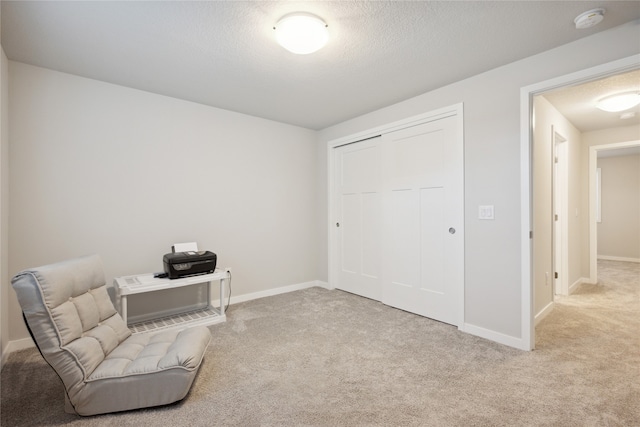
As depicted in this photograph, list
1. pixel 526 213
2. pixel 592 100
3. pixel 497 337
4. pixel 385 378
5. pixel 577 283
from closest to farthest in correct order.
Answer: pixel 385 378 → pixel 526 213 → pixel 497 337 → pixel 592 100 → pixel 577 283

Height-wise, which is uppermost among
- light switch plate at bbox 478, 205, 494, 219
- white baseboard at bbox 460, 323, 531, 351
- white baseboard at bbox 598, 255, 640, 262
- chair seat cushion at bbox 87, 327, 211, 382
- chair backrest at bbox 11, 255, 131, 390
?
light switch plate at bbox 478, 205, 494, 219

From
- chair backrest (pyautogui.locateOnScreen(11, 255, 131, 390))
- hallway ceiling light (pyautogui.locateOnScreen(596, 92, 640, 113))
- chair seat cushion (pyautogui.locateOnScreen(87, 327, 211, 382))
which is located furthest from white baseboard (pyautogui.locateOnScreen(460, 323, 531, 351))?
chair backrest (pyautogui.locateOnScreen(11, 255, 131, 390))

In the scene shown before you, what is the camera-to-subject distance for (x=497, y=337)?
260 cm

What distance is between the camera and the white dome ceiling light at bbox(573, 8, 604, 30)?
1.85m

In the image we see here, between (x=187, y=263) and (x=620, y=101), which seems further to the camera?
(x=620, y=101)

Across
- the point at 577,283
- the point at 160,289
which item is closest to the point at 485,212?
the point at 577,283

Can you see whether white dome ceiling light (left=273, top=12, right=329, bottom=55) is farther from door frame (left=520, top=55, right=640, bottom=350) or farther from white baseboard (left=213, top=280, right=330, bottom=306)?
white baseboard (left=213, top=280, right=330, bottom=306)

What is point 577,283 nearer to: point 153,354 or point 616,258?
point 616,258

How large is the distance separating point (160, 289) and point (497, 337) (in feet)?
10.2

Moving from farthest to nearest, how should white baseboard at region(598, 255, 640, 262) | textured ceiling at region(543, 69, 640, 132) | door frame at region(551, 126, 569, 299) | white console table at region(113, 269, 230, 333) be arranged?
white baseboard at region(598, 255, 640, 262)
door frame at region(551, 126, 569, 299)
textured ceiling at region(543, 69, 640, 132)
white console table at region(113, 269, 230, 333)

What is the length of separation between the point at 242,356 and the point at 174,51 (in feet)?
8.01

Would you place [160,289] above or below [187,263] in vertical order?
below

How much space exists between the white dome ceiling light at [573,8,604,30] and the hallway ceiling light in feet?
5.42

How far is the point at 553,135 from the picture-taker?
3.49 metres
